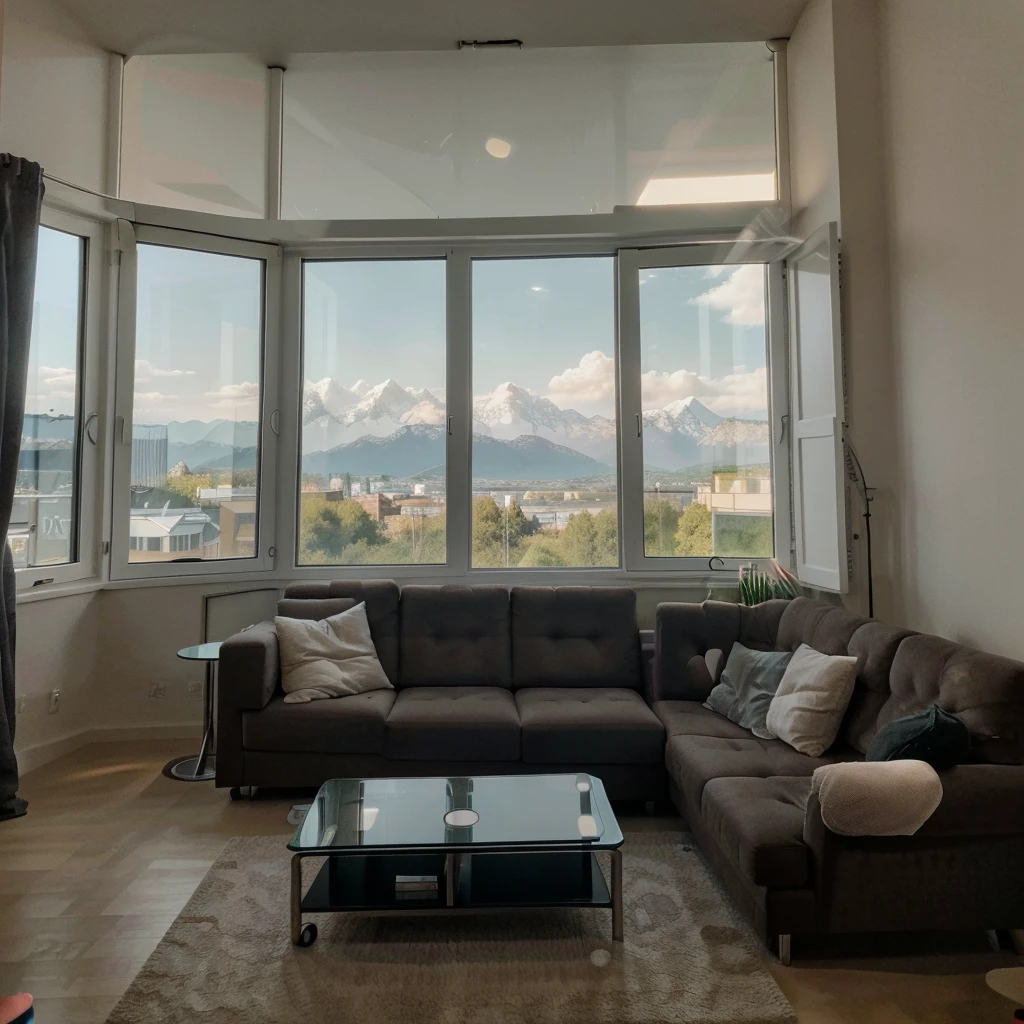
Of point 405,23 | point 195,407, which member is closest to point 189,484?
point 195,407

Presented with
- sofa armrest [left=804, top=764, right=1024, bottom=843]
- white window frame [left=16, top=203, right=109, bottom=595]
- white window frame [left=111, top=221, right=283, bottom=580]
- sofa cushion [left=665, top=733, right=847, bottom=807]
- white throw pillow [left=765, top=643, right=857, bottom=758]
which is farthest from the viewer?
white window frame [left=111, top=221, right=283, bottom=580]

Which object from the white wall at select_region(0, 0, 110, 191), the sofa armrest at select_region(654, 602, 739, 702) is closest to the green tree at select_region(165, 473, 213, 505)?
the white wall at select_region(0, 0, 110, 191)

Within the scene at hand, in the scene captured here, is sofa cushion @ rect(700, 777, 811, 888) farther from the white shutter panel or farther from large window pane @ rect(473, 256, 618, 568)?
large window pane @ rect(473, 256, 618, 568)

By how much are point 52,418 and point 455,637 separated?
2.37m

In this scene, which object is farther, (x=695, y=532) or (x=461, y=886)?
(x=695, y=532)

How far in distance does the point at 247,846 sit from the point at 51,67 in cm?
381

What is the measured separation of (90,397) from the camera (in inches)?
144

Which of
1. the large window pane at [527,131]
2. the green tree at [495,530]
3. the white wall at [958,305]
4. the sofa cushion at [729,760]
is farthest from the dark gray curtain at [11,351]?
the white wall at [958,305]

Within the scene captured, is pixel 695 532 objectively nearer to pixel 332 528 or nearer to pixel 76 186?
pixel 332 528

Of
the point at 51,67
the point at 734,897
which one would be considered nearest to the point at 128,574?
the point at 51,67

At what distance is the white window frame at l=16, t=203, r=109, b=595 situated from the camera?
11.9 feet

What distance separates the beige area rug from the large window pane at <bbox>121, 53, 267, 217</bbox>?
3615mm

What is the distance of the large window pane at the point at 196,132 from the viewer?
3.85m

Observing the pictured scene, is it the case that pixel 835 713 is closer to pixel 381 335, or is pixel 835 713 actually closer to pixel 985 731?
pixel 985 731
